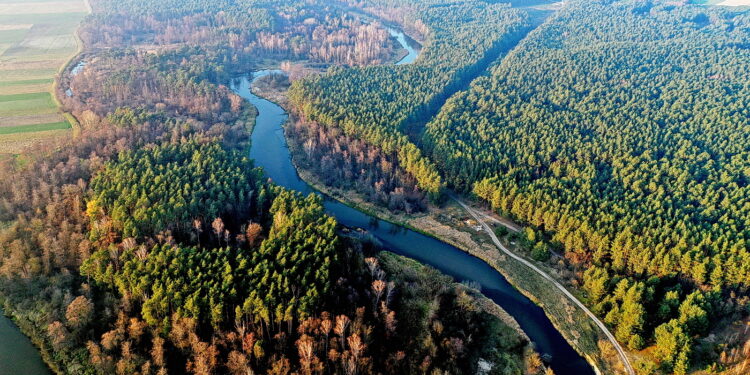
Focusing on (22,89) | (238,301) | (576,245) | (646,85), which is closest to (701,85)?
(646,85)

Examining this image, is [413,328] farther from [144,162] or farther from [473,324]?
[144,162]

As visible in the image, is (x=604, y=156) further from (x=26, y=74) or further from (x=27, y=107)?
(x=26, y=74)

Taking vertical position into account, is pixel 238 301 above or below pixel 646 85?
below

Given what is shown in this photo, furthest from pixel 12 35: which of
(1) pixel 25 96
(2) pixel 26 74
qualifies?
(1) pixel 25 96

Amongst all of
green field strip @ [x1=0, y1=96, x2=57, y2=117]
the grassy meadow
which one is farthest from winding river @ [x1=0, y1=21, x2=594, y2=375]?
green field strip @ [x1=0, y1=96, x2=57, y2=117]

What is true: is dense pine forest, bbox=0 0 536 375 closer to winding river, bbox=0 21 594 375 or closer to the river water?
the river water

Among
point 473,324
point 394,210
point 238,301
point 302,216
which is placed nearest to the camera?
point 238,301
